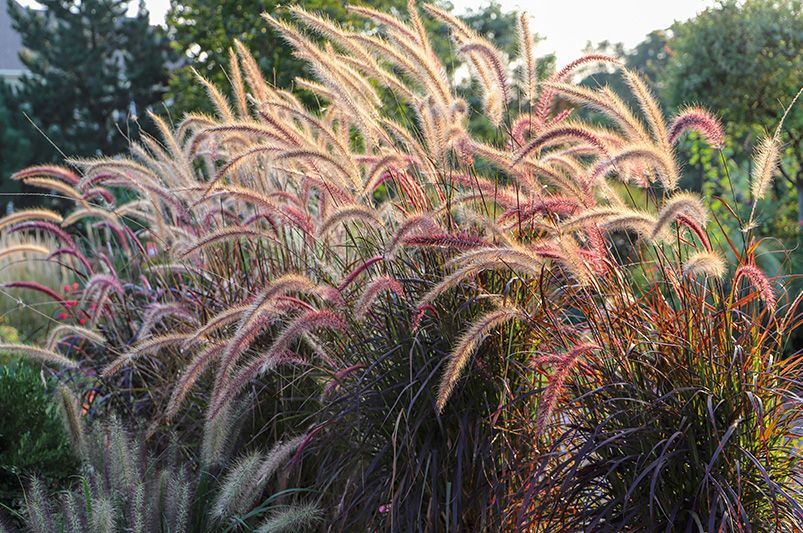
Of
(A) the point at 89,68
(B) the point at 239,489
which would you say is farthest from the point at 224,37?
(A) the point at 89,68

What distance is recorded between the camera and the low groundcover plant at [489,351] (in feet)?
8.30

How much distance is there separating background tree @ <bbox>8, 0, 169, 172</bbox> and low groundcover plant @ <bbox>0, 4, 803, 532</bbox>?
19682 millimetres

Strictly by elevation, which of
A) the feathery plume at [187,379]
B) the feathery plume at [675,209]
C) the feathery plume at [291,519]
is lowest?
the feathery plume at [291,519]

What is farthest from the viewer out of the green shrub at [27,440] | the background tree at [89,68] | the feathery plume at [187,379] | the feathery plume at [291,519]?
the background tree at [89,68]

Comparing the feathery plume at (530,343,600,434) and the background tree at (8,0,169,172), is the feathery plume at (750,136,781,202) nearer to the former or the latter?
the feathery plume at (530,343,600,434)

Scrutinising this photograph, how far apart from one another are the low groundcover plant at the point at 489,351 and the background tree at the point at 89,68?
19.7 metres

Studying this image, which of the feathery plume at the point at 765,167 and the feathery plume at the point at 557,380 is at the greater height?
the feathery plume at the point at 765,167

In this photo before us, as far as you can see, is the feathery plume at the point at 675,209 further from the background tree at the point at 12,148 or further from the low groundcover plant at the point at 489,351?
the background tree at the point at 12,148

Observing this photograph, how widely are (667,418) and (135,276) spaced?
372cm

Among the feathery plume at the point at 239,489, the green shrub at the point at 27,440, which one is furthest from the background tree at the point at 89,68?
the feathery plume at the point at 239,489

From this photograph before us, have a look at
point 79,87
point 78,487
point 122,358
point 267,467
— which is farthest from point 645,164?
point 79,87

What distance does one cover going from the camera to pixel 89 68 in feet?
72.3

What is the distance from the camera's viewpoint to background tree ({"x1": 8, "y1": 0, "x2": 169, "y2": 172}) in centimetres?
2203

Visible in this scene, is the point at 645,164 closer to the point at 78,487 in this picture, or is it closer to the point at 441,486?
the point at 441,486
